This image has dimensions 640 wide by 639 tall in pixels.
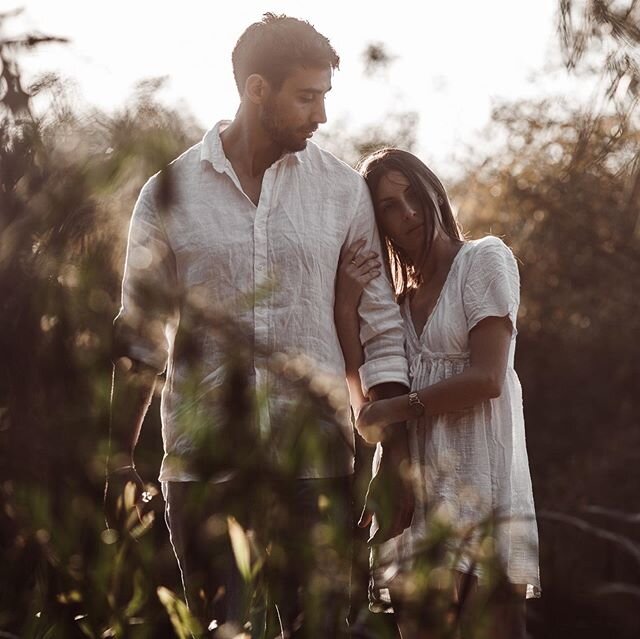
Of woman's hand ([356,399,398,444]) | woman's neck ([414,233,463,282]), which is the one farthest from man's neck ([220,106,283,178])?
woman's hand ([356,399,398,444])

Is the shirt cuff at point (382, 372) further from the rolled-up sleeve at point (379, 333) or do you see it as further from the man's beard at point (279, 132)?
the man's beard at point (279, 132)

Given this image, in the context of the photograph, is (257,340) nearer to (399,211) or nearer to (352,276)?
(352,276)

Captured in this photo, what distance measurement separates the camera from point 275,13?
2336mm

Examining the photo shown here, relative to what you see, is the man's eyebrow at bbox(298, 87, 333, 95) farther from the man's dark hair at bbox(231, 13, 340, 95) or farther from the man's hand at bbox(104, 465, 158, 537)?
the man's hand at bbox(104, 465, 158, 537)

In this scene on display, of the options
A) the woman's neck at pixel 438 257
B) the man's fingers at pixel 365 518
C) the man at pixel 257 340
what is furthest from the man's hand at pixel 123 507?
the woman's neck at pixel 438 257

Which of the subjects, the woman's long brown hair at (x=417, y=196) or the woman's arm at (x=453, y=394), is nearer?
the woman's arm at (x=453, y=394)

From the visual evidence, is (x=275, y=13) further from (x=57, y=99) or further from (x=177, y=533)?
(x=57, y=99)

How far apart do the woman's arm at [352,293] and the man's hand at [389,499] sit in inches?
6.8

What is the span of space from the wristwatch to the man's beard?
18.0 inches

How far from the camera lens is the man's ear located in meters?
2.31

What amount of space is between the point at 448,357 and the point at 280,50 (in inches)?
23.7

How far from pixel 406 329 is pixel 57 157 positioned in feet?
4.28

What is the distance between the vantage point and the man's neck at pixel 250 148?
2.32 m

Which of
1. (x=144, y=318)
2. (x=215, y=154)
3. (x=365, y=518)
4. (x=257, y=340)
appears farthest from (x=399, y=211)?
(x=144, y=318)
